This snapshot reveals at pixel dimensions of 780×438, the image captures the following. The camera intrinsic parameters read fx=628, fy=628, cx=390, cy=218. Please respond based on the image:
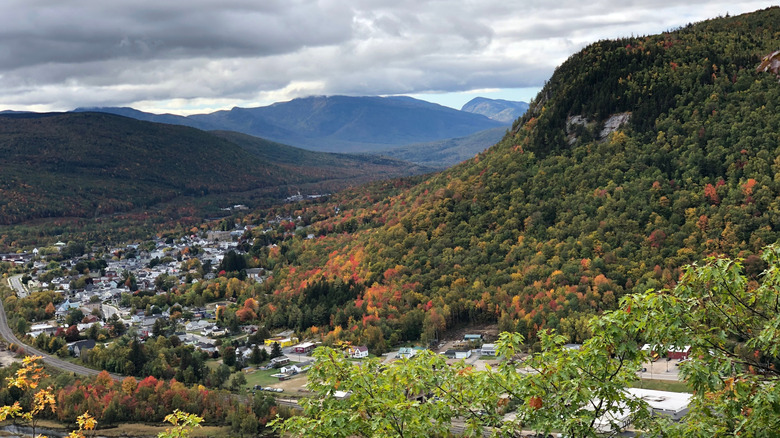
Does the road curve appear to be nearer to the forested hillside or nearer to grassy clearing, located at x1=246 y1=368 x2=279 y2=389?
grassy clearing, located at x1=246 y1=368 x2=279 y2=389

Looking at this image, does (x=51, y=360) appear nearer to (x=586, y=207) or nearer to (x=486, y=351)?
(x=486, y=351)

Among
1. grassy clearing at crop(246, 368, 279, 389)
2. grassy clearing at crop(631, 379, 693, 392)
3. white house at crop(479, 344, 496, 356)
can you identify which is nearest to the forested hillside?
white house at crop(479, 344, 496, 356)

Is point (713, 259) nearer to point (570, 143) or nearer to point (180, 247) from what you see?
→ point (570, 143)

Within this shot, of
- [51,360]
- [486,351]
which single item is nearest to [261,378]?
[486,351]

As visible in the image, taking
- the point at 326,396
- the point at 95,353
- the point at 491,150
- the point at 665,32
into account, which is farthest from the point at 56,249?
the point at 326,396

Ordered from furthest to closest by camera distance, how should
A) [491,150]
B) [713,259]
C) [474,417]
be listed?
[491,150] → [474,417] → [713,259]

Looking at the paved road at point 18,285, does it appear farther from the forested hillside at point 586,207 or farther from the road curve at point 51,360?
the forested hillside at point 586,207
